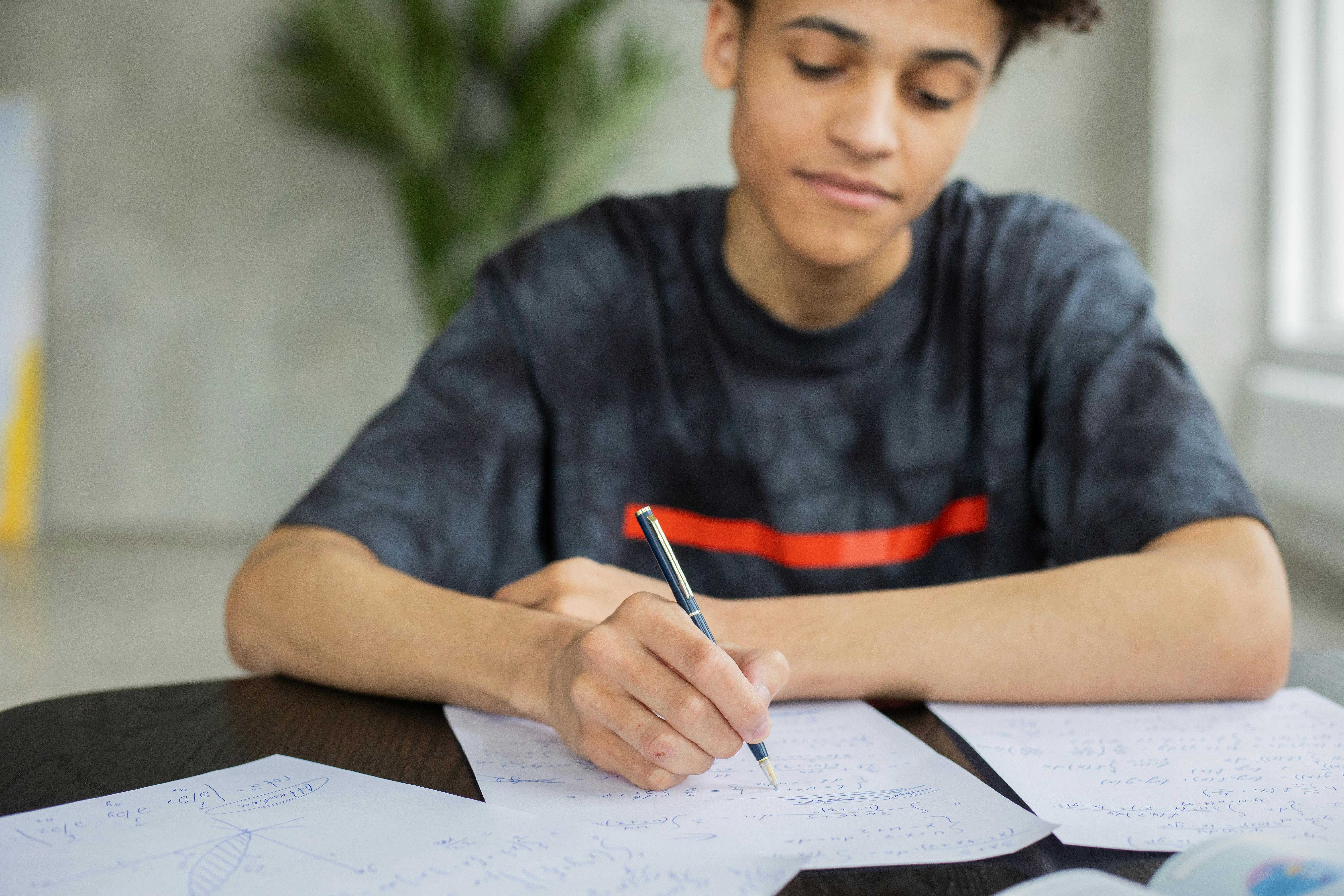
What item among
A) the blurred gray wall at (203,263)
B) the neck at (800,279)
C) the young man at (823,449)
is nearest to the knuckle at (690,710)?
the young man at (823,449)

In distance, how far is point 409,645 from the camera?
84 cm

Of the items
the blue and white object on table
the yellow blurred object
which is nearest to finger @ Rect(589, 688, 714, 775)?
the blue and white object on table

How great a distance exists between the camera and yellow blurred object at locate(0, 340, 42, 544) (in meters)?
4.64

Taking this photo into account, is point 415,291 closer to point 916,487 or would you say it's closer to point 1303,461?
point 1303,461

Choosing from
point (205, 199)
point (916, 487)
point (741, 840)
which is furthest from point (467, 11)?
point (741, 840)

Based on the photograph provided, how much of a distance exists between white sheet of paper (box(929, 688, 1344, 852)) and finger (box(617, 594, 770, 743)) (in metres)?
0.17

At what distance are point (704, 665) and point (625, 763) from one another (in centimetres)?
9

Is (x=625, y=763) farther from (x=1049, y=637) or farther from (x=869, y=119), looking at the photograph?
(x=869, y=119)

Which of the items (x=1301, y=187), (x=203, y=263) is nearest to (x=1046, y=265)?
(x=1301, y=187)

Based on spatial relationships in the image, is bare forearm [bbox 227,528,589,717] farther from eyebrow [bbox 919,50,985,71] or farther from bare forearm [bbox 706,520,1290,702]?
eyebrow [bbox 919,50,985,71]

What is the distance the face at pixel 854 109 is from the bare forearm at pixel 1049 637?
425 millimetres

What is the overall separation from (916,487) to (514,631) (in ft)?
1.86

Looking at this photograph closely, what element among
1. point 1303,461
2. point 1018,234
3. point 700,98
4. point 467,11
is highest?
point 467,11

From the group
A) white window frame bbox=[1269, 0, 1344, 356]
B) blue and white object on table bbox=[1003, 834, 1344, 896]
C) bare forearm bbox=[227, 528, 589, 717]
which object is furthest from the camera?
white window frame bbox=[1269, 0, 1344, 356]
